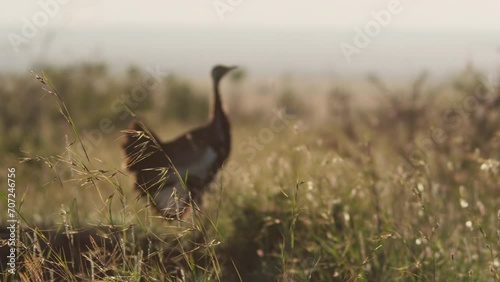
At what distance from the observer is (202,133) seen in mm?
5355

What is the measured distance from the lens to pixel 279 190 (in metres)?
4.27

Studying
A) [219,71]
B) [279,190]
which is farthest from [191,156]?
[279,190]

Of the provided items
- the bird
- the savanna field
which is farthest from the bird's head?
the bird

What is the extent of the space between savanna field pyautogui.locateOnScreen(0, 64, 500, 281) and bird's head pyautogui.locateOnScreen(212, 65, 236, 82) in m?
0.22

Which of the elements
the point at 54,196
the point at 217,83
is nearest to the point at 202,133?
the point at 217,83

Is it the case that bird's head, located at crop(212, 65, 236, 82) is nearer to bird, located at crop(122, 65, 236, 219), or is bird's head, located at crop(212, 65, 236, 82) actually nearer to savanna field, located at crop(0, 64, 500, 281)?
savanna field, located at crop(0, 64, 500, 281)

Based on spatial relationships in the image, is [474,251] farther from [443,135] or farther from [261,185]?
[443,135]

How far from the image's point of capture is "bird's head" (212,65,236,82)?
568cm

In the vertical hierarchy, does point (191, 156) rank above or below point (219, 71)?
below

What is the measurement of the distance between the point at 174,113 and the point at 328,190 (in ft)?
29.5

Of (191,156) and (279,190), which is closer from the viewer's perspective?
(279,190)

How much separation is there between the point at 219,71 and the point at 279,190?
169 centimetres

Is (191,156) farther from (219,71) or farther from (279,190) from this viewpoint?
(279,190)

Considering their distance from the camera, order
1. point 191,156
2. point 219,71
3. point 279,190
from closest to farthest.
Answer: point 279,190
point 191,156
point 219,71
